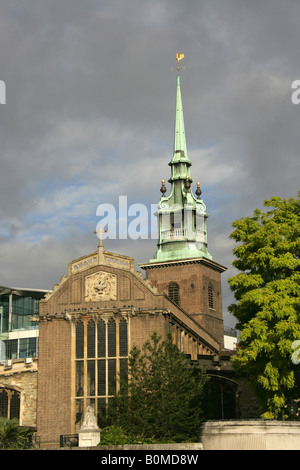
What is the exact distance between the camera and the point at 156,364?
1508 inches

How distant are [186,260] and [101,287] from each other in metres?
17.3

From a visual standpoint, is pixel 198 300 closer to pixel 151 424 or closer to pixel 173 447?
pixel 151 424

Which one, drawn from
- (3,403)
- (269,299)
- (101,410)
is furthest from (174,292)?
(269,299)

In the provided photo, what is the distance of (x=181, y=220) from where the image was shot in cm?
6519

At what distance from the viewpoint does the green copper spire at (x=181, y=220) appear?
64.5 meters

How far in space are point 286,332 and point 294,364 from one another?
1.88 metres

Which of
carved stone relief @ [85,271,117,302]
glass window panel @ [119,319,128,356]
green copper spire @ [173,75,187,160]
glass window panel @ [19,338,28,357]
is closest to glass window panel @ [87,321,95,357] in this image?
carved stone relief @ [85,271,117,302]

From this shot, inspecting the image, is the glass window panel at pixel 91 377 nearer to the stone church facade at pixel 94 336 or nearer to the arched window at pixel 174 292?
the stone church facade at pixel 94 336

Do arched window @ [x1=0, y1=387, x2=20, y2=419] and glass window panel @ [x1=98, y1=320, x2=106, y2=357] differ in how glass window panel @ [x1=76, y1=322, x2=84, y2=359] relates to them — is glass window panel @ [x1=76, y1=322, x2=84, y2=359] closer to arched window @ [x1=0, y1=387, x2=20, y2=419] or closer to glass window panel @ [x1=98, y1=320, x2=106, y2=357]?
glass window panel @ [x1=98, y1=320, x2=106, y2=357]

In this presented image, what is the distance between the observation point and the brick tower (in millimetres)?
63531

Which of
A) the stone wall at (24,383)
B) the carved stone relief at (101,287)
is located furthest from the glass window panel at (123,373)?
the stone wall at (24,383)

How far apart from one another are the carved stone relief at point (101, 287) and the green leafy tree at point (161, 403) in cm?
802

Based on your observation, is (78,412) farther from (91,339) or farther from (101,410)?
(91,339)
